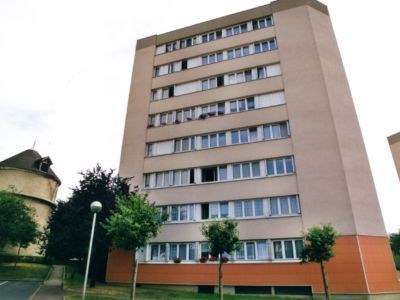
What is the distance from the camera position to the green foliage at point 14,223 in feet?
121

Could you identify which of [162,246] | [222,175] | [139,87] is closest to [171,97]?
[139,87]

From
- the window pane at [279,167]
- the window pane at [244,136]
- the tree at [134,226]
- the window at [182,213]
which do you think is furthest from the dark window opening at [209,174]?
the tree at [134,226]

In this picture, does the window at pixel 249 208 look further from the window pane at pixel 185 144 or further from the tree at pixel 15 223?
the tree at pixel 15 223

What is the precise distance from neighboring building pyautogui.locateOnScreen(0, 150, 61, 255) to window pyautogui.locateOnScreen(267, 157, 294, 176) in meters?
37.9

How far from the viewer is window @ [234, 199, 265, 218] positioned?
2442 centimetres

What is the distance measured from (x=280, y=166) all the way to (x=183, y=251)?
11088 mm

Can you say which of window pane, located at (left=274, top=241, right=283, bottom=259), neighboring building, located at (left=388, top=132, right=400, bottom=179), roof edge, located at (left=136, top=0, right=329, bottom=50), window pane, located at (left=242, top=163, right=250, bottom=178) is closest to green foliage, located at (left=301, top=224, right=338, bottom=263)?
window pane, located at (left=274, top=241, right=283, bottom=259)

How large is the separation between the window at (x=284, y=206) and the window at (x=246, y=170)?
282 cm

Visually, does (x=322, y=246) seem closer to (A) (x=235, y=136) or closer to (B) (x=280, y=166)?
(B) (x=280, y=166)

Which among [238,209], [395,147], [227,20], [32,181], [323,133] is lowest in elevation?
[238,209]

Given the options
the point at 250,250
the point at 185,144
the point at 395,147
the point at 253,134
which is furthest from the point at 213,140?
the point at 395,147

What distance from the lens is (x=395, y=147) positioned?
4906 centimetres

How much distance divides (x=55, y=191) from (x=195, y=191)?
37.3 meters

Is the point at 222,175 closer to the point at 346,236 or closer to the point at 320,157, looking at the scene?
the point at 320,157
